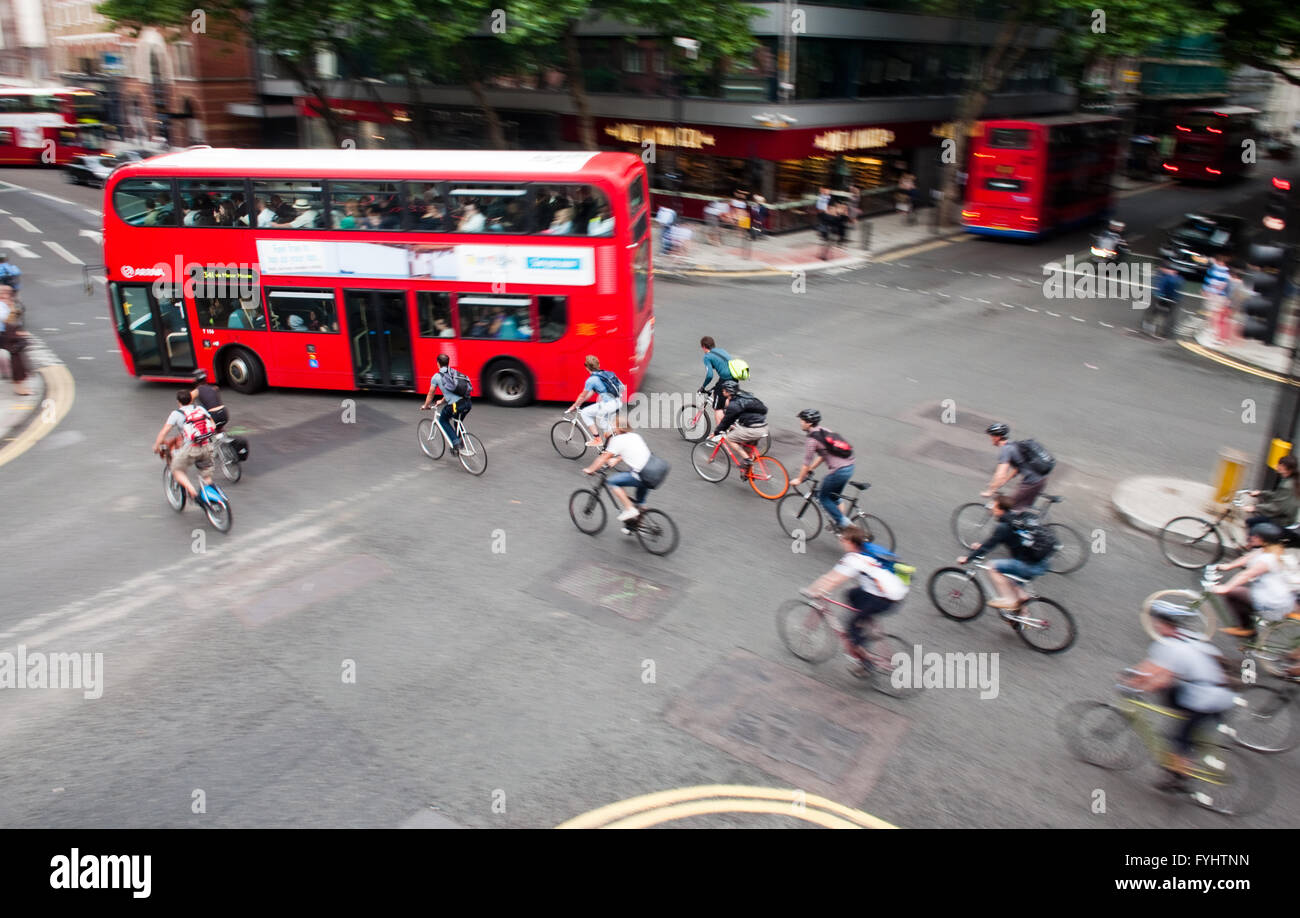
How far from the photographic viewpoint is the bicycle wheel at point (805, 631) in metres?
8.57

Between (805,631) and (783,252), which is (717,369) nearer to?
(805,631)

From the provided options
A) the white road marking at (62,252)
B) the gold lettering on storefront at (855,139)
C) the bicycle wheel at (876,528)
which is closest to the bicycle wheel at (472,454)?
the bicycle wheel at (876,528)

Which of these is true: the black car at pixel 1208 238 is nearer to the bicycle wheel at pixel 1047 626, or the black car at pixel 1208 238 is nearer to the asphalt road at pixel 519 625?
the asphalt road at pixel 519 625

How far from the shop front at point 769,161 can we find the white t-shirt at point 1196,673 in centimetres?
2391

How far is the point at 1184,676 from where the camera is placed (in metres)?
6.59

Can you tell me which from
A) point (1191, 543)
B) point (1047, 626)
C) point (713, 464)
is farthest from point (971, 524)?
point (713, 464)

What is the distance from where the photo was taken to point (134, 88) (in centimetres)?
5009

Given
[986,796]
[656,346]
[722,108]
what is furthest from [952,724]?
[722,108]

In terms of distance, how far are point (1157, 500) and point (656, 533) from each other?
626cm

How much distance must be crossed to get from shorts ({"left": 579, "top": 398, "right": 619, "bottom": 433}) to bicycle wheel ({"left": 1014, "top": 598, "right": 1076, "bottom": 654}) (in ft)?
17.6

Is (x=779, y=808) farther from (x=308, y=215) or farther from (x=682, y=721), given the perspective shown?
(x=308, y=215)

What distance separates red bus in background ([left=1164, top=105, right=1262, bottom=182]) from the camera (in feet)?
127

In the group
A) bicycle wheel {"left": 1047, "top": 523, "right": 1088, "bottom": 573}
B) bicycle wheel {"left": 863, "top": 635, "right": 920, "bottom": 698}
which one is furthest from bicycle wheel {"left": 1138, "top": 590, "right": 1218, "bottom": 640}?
bicycle wheel {"left": 863, "top": 635, "right": 920, "bottom": 698}

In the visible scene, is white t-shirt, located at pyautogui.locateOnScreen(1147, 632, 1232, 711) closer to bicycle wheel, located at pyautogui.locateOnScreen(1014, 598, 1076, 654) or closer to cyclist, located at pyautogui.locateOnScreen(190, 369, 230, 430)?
bicycle wheel, located at pyautogui.locateOnScreen(1014, 598, 1076, 654)
